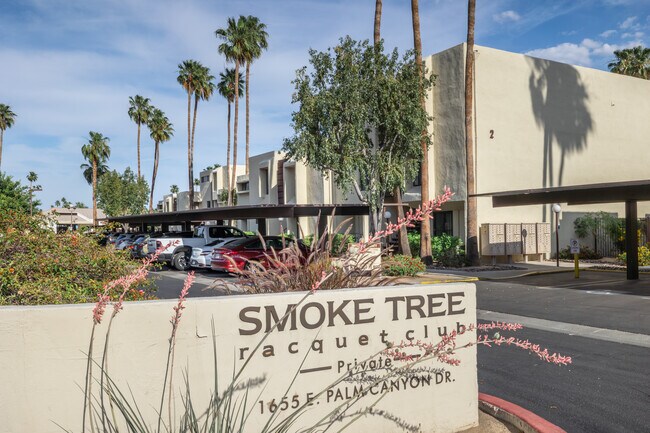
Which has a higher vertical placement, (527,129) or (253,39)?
(253,39)

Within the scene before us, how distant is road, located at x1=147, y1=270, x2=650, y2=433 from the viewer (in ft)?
19.6

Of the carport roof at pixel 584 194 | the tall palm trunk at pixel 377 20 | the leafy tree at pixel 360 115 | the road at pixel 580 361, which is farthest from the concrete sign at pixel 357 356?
the tall palm trunk at pixel 377 20

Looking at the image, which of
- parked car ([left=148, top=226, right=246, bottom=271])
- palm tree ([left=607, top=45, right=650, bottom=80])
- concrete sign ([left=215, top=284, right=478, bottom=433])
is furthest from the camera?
palm tree ([left=607, top=45, right=650, bottom=80])

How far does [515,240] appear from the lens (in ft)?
84.5

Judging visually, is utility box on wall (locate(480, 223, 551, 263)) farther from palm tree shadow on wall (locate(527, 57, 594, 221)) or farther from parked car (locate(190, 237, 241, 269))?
parked car (locate(190, 237, 241, 269))

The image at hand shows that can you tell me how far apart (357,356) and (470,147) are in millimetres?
21269

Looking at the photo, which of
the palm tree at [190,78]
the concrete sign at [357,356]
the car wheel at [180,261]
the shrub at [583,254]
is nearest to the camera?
the concrete sign at [357,356]

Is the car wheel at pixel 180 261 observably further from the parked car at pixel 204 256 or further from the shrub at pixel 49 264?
the shrub at pixel 49 264

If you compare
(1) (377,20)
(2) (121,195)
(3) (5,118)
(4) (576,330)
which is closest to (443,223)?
(1) (377,20)

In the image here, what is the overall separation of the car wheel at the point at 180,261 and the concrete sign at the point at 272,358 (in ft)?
75.4

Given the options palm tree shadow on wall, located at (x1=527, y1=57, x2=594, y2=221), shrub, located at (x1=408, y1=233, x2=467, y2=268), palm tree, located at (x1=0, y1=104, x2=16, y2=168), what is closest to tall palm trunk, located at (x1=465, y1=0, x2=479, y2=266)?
shrub, located at (x1=408, y1=233, x2=467, y2=268)

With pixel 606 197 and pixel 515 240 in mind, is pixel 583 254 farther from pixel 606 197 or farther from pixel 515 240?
pixel 606 197

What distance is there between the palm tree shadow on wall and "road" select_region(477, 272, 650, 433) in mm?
13388

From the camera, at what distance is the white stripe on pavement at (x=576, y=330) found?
9.71m
